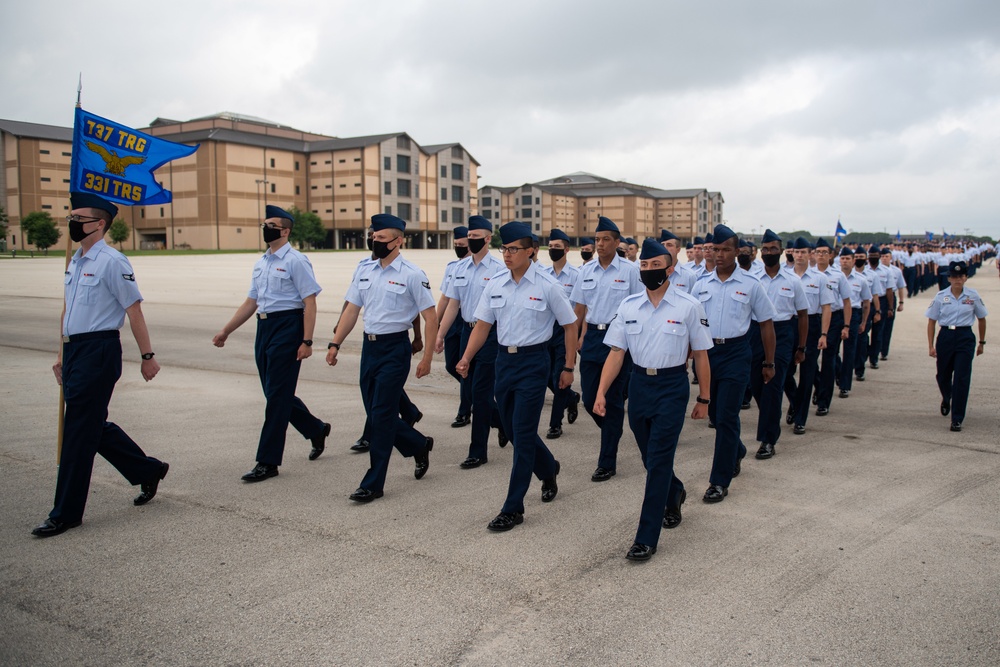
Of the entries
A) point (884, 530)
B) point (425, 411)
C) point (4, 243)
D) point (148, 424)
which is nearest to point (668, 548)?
point (884, 530)

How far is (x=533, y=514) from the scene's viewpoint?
5.67 metres

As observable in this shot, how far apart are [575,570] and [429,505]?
1580 mm

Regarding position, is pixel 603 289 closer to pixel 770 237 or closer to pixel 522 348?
pixel 770 237

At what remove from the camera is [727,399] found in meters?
6.14

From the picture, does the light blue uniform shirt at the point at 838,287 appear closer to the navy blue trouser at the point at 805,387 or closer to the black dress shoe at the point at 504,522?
the navy blue trouser at the point at 805,387

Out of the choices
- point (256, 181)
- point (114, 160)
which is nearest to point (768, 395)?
point (114, 160)

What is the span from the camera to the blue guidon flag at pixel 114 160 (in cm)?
632

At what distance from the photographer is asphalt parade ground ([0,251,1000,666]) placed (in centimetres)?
375

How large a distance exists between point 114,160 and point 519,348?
3.84 metres

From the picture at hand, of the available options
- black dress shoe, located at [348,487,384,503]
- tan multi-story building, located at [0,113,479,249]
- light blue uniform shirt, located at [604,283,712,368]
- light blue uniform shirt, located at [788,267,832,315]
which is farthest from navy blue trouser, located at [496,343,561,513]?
tan multi-story building, located at [0,113,479,249]

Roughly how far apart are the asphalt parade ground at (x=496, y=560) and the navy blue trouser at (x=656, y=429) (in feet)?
0.91

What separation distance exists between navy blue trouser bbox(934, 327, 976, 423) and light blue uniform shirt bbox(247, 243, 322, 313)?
692 cm

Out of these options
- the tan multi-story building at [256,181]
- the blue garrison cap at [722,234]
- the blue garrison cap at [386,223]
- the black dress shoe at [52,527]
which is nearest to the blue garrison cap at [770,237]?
the blue garrison cap at [722,234]

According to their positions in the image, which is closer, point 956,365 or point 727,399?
point 727,399
